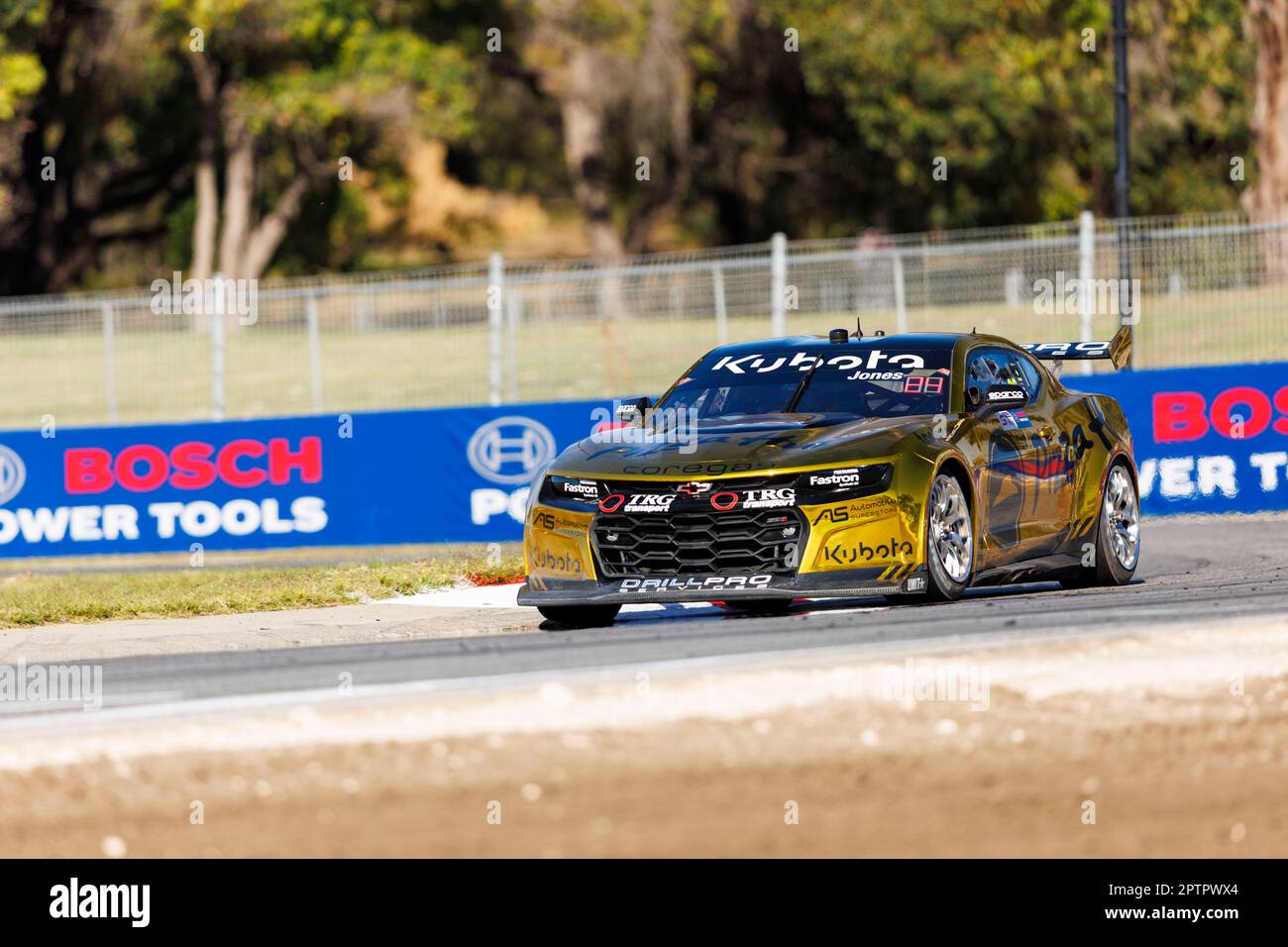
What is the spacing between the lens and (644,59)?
4600 centimetres

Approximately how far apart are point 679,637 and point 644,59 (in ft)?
126

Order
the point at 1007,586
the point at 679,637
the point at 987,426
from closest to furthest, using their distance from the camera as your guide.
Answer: the point at 679,637, the point at 987,426, the point at 1007,586

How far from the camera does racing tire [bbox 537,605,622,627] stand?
35.9ft

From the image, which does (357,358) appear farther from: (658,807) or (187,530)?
(658,807)

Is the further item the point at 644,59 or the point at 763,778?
the point at 644,59

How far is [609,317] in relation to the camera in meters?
23.6

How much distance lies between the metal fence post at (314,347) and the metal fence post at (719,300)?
483 cm

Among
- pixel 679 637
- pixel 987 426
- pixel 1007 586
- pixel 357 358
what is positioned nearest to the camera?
pixel 679 637

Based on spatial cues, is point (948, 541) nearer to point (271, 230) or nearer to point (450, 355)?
point (450, 355)

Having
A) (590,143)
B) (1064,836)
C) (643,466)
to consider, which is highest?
(590,143)

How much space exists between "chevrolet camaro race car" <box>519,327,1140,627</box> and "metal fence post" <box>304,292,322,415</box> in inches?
498

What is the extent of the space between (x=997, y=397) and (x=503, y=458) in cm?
684

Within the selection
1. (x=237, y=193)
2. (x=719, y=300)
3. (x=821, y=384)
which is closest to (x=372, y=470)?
(x=719, y=300)

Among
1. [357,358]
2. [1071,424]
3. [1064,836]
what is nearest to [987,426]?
[1071,424]
